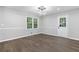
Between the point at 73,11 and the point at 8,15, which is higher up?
the point at 73,11

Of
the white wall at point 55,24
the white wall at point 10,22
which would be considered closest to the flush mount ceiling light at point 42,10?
the white wall at point 55,24

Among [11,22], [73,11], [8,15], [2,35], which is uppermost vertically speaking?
[73,11]

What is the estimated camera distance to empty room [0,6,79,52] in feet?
8.38

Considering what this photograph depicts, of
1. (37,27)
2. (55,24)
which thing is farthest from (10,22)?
(55,24)

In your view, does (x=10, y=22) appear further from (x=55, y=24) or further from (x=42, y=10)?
(x=55, y=24)

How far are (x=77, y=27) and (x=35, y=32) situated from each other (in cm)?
206

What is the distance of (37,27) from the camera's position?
8.45ft

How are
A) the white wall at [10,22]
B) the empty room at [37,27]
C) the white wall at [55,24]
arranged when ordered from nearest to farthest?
the empty room at [37,27]
the white wall at [55,24]
the white wall at [10,22]

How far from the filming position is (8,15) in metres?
3.40

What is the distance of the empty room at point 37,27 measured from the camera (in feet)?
8.38

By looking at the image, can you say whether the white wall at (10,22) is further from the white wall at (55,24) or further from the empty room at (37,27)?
the white wall at (55,24)

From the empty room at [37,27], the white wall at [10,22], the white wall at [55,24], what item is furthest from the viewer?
the white wall at [10,22]
